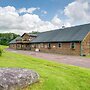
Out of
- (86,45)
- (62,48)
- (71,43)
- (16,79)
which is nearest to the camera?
(16,79)

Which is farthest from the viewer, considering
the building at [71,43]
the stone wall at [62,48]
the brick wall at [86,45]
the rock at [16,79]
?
the stone wall at [62,48]

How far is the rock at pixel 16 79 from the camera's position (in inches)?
327

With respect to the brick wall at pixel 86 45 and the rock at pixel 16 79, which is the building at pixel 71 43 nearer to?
the brick wall at pixel 86 45

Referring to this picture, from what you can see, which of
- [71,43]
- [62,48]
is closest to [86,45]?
[71,43]

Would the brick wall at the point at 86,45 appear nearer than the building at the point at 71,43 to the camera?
Yes

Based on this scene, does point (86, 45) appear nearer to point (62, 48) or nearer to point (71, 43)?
point (71, 43)

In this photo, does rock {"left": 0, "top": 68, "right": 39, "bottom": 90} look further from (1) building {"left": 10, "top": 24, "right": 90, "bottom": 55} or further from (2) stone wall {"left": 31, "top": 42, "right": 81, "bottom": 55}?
(2) stone wall {"left": 31, "top": 42, "right": 81, "bottom": 55}

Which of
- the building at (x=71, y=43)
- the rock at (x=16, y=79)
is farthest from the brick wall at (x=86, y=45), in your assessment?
the rock at (x=16, y=79)

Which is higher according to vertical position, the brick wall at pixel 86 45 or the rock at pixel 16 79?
the brick wall at pixel 86 45

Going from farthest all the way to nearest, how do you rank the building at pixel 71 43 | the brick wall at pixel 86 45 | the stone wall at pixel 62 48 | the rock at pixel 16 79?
the stone wall at pixel 62 48 < the building at pixel 71 43 < the brick wall at pixel 86 45 < the rock at pixel 16 79

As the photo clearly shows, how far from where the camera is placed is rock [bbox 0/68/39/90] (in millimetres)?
8306

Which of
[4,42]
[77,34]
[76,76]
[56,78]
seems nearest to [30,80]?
[56,78]

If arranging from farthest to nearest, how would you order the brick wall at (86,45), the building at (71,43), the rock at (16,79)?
the building at (71,43) < the brick wall at (86,45) < the rock at (16,79)

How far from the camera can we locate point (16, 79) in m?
8.64
